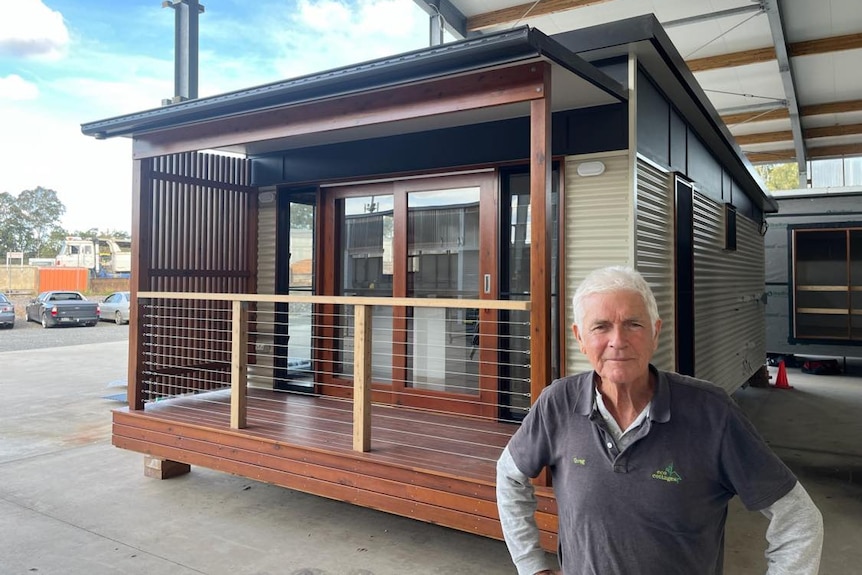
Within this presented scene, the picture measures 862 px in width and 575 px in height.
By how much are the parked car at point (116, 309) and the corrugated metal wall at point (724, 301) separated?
17782 mm

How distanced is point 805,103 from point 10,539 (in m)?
12.1

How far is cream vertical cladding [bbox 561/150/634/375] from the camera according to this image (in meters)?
4.03

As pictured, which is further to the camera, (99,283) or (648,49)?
(99,283)

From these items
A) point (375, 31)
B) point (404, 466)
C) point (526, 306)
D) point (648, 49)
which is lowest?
point (404, 466)

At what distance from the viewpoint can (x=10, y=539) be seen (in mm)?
3541

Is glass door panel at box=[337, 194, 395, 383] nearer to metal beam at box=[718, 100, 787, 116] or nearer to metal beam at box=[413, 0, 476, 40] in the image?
metal beam at box=[413, 0, 476, 40]

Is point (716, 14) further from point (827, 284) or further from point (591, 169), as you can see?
point (827, 284)

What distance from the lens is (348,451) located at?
3.59m

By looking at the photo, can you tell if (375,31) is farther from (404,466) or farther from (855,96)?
(404,466)

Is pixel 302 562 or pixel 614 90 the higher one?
pixel 614 90

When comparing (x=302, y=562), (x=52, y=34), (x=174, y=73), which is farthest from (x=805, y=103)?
(x=52, y=34)

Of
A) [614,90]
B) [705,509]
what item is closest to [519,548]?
[705,509]

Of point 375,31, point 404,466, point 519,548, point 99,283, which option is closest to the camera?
point 519,548

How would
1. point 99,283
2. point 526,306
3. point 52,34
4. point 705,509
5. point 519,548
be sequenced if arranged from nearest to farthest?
point 705,509 < point 519,548 < point 526,306 < point 99,283 < point 52,34
